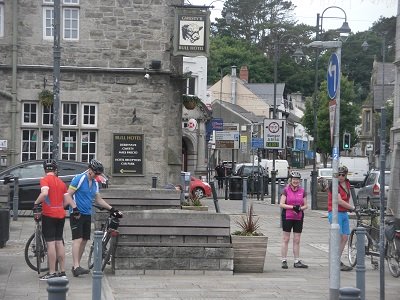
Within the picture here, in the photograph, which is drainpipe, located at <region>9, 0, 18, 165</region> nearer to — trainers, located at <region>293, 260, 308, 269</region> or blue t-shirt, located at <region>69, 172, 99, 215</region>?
blue t-shirt, located at <region>69, 172, 99, 215</region>

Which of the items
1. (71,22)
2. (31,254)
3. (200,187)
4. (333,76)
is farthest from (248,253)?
(200,187)

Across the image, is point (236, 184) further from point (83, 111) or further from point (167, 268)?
point (167, 268)

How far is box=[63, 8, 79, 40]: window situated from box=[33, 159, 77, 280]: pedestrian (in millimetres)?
15686

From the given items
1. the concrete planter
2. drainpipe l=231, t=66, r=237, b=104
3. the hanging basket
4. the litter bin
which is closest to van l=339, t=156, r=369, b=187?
the litter bin

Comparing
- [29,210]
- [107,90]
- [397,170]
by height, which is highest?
[107,90]

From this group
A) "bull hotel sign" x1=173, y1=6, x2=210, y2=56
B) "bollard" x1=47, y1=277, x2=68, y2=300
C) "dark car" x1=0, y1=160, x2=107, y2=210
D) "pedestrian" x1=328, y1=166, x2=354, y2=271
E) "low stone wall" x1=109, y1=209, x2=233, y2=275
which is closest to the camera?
"bollard" x1=47, y1=277, x2=68, y2=300

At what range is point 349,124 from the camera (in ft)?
236

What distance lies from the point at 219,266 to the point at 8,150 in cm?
1562

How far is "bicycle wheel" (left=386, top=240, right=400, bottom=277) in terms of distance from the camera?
13344 millimetres

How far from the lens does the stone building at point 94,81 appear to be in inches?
1068

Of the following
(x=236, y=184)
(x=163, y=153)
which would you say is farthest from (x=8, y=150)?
(x=236, y=184)

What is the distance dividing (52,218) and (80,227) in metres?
0.76

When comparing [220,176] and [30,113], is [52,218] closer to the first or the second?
[30,113]

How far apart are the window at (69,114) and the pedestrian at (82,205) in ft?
47.8
